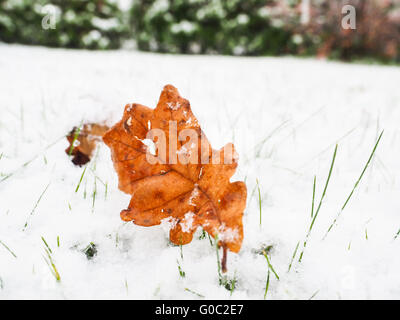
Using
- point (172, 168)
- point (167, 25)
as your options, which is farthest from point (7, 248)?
point (167, 25)

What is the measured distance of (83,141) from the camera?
0.97m

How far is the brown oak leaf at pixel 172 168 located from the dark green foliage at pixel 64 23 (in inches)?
233

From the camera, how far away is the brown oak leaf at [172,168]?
1.98 ft

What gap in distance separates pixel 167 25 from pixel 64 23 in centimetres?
205

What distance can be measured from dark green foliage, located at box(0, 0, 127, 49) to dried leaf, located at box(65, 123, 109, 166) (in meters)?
5.49

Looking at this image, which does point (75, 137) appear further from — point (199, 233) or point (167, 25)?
point (167, 25)

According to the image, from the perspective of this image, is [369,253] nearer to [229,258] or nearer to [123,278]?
[229,258]

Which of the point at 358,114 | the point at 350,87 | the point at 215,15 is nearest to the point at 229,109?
the point at 358,114

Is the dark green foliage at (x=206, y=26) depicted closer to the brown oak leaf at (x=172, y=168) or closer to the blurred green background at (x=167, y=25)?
the blurred green background at (x=167, y=25)

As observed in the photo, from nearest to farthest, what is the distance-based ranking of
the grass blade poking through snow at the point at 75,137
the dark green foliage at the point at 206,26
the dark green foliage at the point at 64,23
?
the grass blade poking through snow at the point at 75,137, the dark green foliage at the point at 64,23, the dark green foliage at the point at 206,26

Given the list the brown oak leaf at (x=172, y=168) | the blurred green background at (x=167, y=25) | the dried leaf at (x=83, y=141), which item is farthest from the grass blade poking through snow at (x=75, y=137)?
the blurred green background at (x=167, y=25)

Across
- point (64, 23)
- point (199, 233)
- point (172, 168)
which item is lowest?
point (199, 233)

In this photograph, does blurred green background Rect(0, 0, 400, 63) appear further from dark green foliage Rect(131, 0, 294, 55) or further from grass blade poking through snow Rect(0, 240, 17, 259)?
grass blade poking through snow Rect(0, 240, 17, 259)

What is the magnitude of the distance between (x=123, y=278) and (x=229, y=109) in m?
1.46
